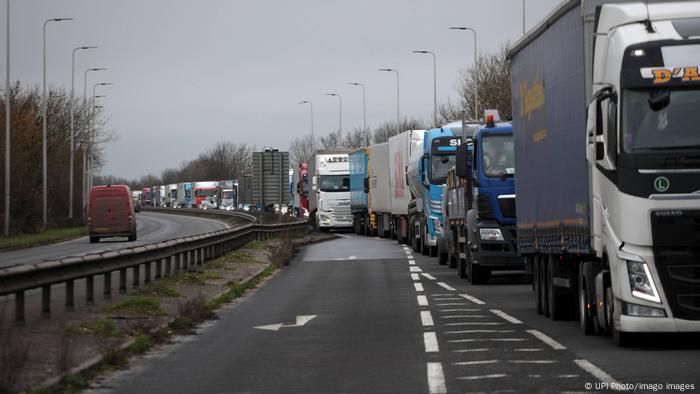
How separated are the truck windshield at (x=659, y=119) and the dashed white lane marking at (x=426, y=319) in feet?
15.5

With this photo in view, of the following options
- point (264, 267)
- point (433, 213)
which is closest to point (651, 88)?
point (264, 267)

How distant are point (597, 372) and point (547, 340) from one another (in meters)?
3.18

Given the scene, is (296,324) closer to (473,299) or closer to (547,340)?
(547,340)

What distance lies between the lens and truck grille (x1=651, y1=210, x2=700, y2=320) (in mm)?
13078

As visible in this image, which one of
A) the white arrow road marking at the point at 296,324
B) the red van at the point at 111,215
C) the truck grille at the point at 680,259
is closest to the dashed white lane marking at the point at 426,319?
the white arrow road marking at the point at 296,324

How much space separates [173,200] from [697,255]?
6424 inches

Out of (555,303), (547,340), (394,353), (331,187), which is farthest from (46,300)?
(331,187)

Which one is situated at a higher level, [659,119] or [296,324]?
[659,119]

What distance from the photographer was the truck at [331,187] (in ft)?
233

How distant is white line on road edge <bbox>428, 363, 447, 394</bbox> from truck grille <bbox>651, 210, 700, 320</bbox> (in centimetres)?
252

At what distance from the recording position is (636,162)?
13.3 m

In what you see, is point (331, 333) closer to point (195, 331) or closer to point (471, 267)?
point (195, 331)

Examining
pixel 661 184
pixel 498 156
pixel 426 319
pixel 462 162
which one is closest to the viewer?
pixel 661 184

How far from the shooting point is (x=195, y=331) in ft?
56.5
